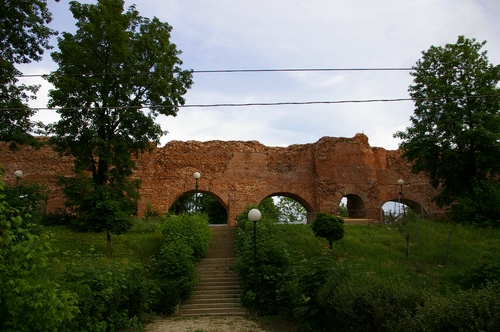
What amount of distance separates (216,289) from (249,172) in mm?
13810

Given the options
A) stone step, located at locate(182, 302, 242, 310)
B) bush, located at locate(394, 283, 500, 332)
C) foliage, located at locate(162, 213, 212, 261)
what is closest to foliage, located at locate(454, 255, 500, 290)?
stone step, located at locate(182, 302, 242, 310)

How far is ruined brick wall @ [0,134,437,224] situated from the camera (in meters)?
26.8

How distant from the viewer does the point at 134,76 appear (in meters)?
19.2

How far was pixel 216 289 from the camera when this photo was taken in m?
14.1

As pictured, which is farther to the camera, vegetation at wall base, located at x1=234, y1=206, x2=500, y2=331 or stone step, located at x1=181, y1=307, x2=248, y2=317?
stone step, located at x1=181, y1=307, x2=248, y2=317

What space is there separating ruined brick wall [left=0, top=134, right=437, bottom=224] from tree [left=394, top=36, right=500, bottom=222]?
15.9 ft

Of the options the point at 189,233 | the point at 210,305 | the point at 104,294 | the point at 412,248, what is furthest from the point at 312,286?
the point at 412,248

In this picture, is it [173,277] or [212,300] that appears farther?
[212,300]

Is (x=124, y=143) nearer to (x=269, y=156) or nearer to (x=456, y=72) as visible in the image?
(x=269, y=156)

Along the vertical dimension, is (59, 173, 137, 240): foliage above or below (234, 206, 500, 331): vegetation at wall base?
above

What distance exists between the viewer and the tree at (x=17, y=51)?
16.4m

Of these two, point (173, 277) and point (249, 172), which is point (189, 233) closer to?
point (173, 277)

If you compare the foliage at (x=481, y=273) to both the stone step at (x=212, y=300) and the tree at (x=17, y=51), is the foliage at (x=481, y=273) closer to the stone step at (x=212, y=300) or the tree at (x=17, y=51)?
the stone step at (x=212, y=300)

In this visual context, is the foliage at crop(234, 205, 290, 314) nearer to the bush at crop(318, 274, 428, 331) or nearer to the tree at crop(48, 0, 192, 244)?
the bush at crop(318, 274, 428, 331)
